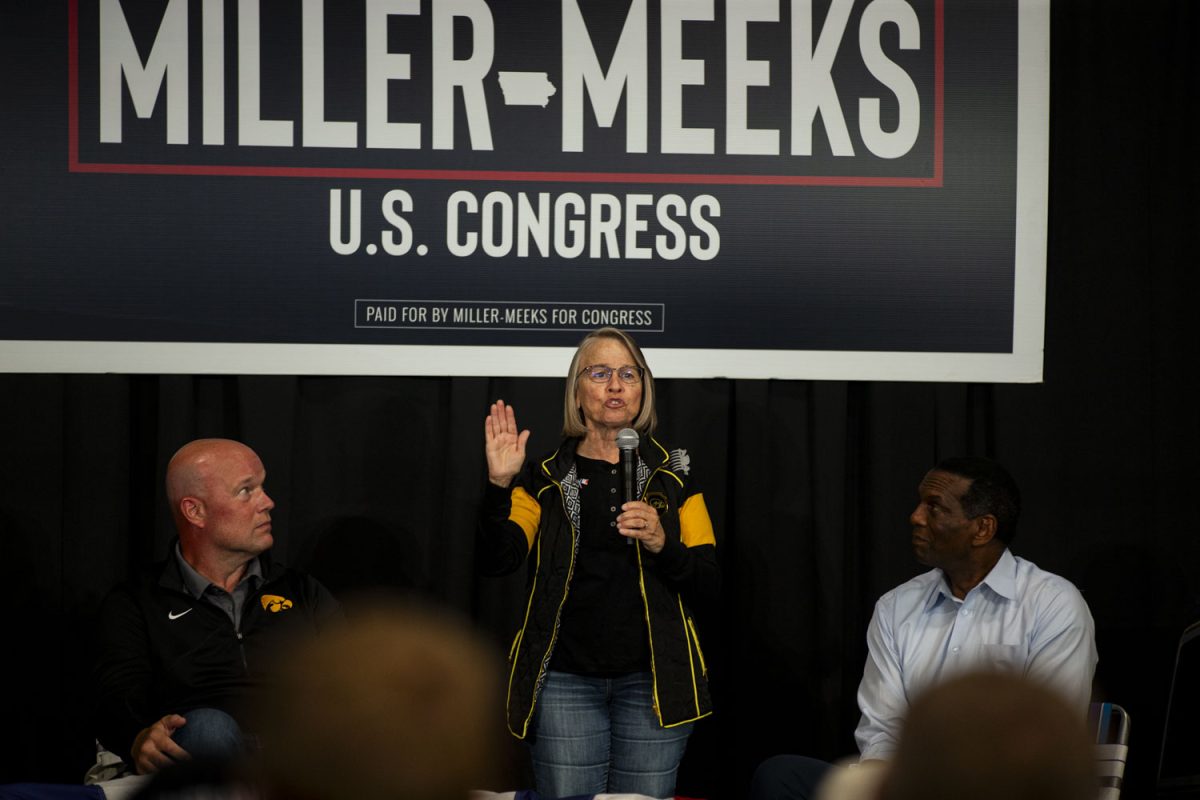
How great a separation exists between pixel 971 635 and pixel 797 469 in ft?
3.52

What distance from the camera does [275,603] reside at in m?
3.15

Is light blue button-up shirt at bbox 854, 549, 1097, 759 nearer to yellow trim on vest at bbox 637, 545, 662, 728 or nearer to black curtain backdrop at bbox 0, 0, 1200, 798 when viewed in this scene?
yellow trim on vest at bbox 637, 545, 662, 728

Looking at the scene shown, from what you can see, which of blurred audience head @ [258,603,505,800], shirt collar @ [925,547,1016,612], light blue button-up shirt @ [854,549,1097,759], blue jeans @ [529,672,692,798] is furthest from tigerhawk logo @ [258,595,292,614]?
blurred audience head @ [258,603,505,800]

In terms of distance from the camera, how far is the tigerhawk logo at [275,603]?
3135mm

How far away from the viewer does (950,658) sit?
121 inches

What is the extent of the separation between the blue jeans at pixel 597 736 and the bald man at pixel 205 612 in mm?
628

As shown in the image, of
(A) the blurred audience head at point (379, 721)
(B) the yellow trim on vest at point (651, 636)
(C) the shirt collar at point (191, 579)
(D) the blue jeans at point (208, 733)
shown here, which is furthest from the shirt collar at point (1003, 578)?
(A) the blurred audience head at point (379, 721)

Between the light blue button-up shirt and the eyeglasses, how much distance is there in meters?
0.85

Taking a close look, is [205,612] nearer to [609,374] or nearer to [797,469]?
[609,374]

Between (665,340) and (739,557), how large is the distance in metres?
0.74

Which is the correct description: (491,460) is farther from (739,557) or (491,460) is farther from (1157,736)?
(1157,736)

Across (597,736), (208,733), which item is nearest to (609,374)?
(597,736)

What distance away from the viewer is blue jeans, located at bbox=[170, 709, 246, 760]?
104 inches

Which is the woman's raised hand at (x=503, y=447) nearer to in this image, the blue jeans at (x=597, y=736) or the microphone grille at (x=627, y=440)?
A: the microphone grille at (x=627, y=440)
